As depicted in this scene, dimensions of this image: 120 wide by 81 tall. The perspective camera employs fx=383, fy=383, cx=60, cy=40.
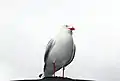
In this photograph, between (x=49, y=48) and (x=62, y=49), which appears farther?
(x=49, y=48)

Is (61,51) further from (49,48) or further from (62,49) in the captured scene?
(49,48)

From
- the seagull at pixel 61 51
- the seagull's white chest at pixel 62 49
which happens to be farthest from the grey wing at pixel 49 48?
the seagull's white chest at pixel 62 49

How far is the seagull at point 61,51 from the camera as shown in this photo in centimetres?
1869

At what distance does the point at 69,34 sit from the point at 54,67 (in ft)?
5.93

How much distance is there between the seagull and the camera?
1869 centimetres

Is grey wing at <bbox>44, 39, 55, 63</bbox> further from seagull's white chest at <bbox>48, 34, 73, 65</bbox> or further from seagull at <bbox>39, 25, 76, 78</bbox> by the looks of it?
seagull's white chest at <bbox>48, 34, 73, 65</bbox>

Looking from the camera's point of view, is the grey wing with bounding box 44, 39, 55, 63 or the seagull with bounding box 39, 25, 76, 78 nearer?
the seagull with bounding box 39, 25, 76, 78

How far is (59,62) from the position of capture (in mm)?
18875

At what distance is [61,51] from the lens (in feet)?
61.5

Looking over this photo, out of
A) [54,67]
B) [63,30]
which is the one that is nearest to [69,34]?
[63,30]

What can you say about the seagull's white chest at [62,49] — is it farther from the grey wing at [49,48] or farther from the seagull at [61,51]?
the grey wing at [49,48]

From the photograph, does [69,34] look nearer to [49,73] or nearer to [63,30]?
[63,30]

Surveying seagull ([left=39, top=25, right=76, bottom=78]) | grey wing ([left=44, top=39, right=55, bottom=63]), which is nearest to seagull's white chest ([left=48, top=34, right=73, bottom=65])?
seagull ([left=39, top=25, right=76, bottom=78])

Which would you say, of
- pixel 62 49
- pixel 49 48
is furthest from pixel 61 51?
pixel 49 48
